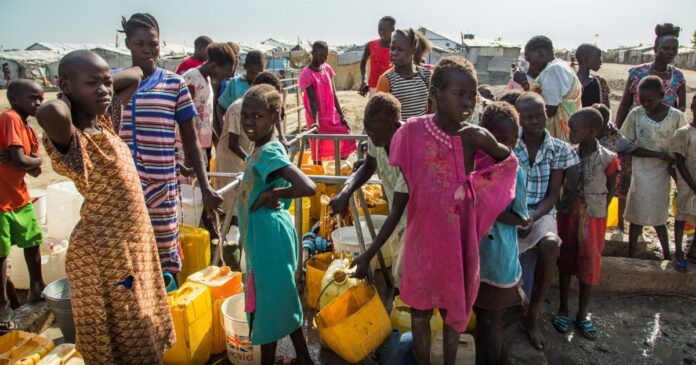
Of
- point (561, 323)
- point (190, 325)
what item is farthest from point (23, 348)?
point (561, 323)

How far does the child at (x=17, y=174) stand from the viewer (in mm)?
3750

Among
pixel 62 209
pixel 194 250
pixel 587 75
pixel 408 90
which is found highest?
pixel 587 75

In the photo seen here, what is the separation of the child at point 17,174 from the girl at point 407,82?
2.96 metres

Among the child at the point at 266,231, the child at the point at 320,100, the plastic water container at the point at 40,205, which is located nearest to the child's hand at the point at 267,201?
the child at the point at 266,231

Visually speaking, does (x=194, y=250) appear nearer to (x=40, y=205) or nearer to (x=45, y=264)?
(x=45, y=264)

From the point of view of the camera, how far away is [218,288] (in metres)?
3.34

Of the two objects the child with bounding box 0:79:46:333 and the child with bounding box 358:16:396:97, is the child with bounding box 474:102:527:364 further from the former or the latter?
the child with bounding box 358:16:396:97

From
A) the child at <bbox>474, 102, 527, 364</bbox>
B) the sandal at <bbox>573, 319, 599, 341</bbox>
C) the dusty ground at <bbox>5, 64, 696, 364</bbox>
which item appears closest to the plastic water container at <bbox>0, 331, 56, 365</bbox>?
the dusty ground at <bbox>5, 64, 696, 364</bbox>

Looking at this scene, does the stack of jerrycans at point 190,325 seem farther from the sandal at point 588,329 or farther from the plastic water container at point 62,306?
the sandal at point 588,329

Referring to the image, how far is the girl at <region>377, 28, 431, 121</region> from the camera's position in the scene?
4.68 m

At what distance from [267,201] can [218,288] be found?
3.20 feet

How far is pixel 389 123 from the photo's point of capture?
3.14 metres

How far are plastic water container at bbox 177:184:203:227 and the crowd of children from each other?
1.25 m

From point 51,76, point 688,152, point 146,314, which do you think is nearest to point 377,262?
point 146,314
